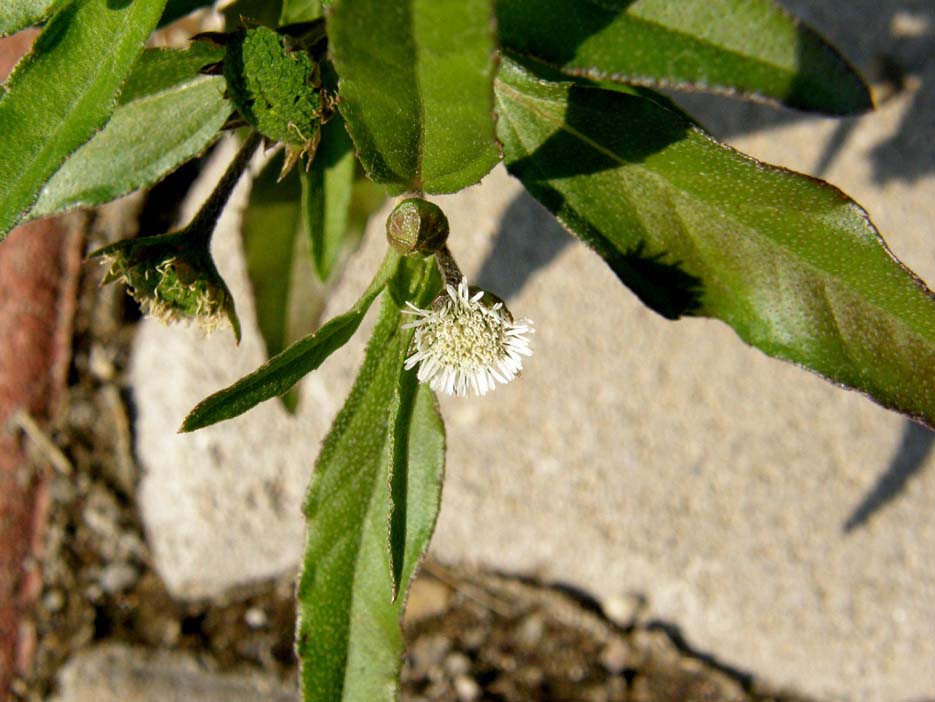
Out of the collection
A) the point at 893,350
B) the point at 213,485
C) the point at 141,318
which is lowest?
the point at 213,485

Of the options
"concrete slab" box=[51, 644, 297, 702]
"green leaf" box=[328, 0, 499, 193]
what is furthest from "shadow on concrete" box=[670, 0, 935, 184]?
"concrete slab" box=[51, 644, 297, 702]

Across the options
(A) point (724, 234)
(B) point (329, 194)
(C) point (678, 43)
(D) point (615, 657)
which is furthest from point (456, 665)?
(C) point (678, 43)

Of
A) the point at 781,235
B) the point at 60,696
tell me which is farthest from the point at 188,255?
the point at 60,696

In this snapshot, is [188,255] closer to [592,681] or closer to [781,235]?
[781,235]

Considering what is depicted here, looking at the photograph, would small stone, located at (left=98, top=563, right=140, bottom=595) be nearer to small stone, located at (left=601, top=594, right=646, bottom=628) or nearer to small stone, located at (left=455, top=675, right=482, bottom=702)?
small stone, located at (left=455, top=675, right=482, bottom=702)

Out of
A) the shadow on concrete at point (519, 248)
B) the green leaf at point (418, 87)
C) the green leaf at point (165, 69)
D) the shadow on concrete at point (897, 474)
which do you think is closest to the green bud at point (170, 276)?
the green leaf at point (165, 69)
